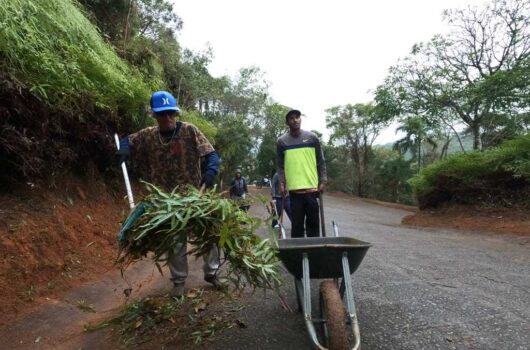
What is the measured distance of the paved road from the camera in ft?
10.2

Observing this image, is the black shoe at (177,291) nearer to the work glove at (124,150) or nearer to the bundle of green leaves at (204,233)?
the bundle of green leaves at (204,233)

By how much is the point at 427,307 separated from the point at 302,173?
2016 millimetres

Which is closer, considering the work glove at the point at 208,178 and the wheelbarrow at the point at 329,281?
the wheelbarrow at the point at 329,281

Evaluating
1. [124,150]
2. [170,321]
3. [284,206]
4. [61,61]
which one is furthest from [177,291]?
[284,206]

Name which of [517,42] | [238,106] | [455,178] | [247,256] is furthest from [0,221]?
[238,106]

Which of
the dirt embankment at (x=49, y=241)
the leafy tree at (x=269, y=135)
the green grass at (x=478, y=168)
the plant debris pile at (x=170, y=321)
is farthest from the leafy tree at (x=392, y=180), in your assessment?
the plant debris pile at (x=170, y=321)

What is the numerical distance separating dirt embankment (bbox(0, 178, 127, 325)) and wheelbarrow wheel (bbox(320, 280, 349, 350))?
1.97 m

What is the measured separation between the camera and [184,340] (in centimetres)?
314

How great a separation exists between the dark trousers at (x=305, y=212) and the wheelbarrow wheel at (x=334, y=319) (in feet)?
6.86

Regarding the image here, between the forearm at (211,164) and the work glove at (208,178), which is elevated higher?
the forearm at (211,164)

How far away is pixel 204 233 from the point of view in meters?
2.72

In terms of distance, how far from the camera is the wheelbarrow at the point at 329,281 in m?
2.40

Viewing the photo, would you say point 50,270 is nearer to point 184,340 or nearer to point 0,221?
point 0,221

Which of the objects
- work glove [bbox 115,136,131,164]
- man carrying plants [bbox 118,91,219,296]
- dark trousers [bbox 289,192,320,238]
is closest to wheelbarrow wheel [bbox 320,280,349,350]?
man carrying plants [bbox 118,91,219,296]
